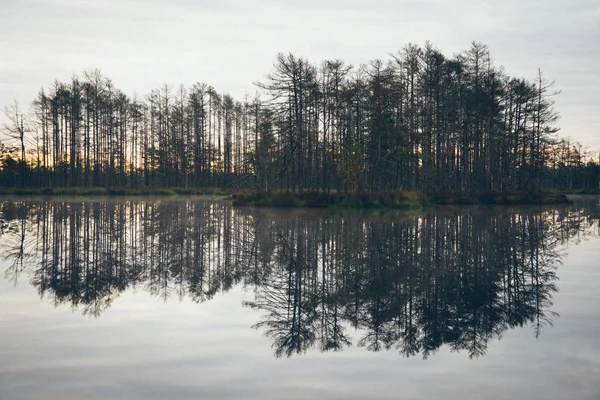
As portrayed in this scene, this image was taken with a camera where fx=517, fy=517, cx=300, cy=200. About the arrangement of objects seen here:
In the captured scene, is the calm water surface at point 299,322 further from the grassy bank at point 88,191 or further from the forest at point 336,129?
the grassy bank at point 88,191

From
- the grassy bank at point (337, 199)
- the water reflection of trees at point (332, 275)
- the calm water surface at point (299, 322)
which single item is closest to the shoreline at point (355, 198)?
the grassy bank at point (337, 199)

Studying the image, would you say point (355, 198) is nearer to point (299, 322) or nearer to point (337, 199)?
point (337, 199)

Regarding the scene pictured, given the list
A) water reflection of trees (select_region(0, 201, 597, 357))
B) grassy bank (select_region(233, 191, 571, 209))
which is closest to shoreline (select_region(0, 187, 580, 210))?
grassy bank (select_region(233, 191, 571, 209))

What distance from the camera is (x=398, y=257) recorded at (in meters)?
12.4

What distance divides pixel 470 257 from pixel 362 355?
8.20m

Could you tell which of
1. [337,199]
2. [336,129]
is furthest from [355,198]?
[336,129]

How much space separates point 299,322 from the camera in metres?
6.92

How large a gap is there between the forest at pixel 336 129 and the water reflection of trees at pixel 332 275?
2135 cm

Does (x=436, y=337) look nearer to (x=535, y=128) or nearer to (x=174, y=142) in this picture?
(x=535, y=128)

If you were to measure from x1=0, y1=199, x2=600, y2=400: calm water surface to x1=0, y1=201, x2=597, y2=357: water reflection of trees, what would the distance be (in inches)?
1.8

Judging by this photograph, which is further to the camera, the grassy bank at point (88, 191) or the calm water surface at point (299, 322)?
the grassy bank at point (88, 191)

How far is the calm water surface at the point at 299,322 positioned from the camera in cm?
459

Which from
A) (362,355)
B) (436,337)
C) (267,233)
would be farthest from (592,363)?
(267,233)

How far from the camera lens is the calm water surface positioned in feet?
15.1
